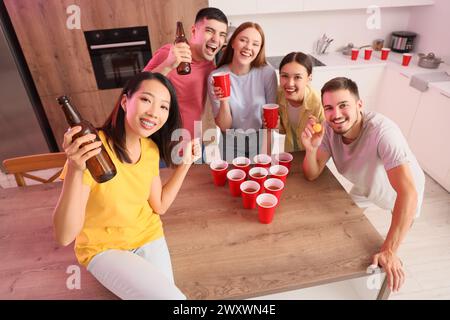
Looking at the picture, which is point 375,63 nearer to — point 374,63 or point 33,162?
point 374,63

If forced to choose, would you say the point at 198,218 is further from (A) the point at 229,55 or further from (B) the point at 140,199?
(A) the point at 229,55

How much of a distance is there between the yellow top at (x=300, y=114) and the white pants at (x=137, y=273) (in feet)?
3.15

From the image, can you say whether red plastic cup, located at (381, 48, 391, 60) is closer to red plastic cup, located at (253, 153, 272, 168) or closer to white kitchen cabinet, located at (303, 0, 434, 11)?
white kitchen cabinet, located at (303, 0, 434, 11)

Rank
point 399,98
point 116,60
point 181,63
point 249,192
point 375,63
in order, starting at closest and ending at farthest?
1. point 249,192
2. point 181,63
3. point 116,60
4. point 399,98
5. point 375,63

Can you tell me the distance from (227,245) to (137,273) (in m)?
0.32

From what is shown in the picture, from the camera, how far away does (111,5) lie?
255 centimetres

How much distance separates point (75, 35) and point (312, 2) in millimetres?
2191

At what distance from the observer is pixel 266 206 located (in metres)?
1.18

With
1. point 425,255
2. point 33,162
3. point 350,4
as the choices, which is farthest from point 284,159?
point 350,4

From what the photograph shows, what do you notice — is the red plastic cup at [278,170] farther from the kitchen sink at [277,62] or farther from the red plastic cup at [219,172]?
the kitchen sink at [277,62]

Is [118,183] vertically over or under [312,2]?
under

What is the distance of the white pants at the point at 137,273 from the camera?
0.97m

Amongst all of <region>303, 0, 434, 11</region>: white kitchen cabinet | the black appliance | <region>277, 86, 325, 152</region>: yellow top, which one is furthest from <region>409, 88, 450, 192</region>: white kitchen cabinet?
<region>277, 86, 325, 152</region>: yellow top

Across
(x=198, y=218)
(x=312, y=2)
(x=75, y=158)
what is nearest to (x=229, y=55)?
(x=198, y=218)
